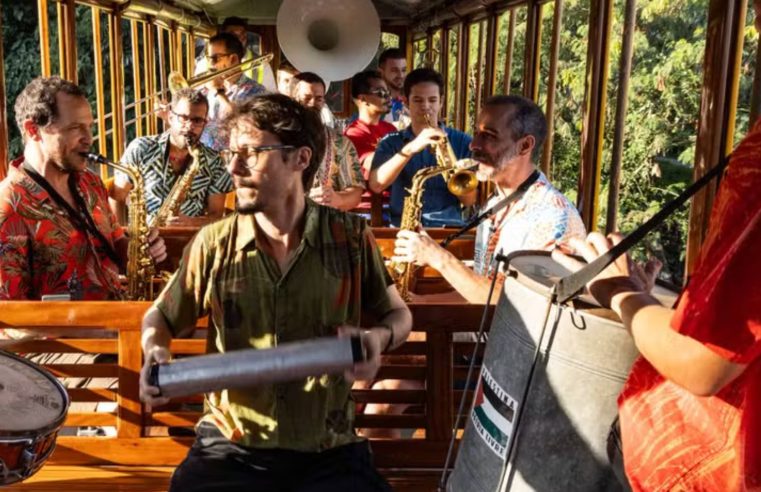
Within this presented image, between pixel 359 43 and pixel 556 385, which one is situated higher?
pixel 359 43

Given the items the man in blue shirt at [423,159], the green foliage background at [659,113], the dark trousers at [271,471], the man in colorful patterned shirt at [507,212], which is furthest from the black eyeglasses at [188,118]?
the dark trousers at [271,471]

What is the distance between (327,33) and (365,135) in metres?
3.54

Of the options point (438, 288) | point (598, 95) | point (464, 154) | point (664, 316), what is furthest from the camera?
point (464, 154)

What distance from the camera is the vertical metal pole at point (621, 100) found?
3.83m

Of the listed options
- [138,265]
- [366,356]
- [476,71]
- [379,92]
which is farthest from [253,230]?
[476,71]

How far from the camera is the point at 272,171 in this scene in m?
2.36

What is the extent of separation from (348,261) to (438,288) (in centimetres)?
173

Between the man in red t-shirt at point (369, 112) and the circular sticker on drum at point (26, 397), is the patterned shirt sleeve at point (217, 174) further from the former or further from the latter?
the circular sticker on drum at point (26, 397)

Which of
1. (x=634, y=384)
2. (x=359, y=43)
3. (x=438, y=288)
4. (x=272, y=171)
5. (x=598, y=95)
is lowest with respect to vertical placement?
(x=438, y=288)

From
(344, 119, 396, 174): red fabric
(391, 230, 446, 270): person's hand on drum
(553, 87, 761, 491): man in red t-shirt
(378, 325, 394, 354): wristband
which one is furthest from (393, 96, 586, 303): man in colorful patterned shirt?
(344, 119, 396, 174): red fabric

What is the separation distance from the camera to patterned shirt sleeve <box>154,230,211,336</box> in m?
2.28

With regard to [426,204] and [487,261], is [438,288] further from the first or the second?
[426,204]

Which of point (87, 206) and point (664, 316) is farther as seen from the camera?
point (87, 206)

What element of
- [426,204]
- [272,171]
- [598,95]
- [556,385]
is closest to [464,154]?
[426,204]
